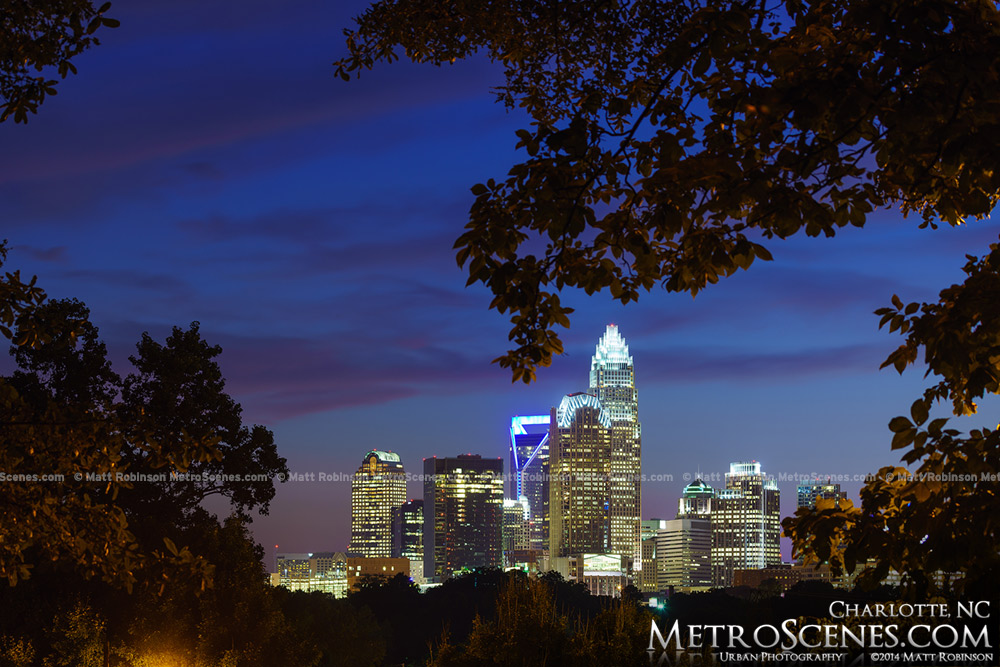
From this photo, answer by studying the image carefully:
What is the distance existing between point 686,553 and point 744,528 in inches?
472

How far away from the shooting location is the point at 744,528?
632 feet

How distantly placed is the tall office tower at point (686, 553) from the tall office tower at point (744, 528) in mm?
1430

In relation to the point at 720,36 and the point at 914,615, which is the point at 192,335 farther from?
the point at 720,36

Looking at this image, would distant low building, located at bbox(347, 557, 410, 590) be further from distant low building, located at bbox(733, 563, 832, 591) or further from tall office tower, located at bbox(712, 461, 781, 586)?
distant low building, located at bbox(733, 563, 832, 591)

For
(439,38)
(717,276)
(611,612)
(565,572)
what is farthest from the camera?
(565,572)

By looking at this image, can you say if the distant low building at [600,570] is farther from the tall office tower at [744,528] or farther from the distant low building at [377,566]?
the distant low building at [377,566]

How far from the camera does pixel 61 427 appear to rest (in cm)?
557

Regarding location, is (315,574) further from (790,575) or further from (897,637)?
(897,637)

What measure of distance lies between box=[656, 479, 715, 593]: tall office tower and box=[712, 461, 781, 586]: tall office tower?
1.43 m

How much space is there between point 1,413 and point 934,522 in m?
4.79

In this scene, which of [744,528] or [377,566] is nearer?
[377,566]

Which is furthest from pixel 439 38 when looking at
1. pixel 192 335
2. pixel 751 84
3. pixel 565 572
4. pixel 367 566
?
pixel 565 572

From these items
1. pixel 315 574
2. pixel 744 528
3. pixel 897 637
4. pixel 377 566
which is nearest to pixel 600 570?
pixel 744 528

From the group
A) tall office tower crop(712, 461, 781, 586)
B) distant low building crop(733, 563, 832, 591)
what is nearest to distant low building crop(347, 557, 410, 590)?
tall office tower crop(712, 461, 781, 586)
